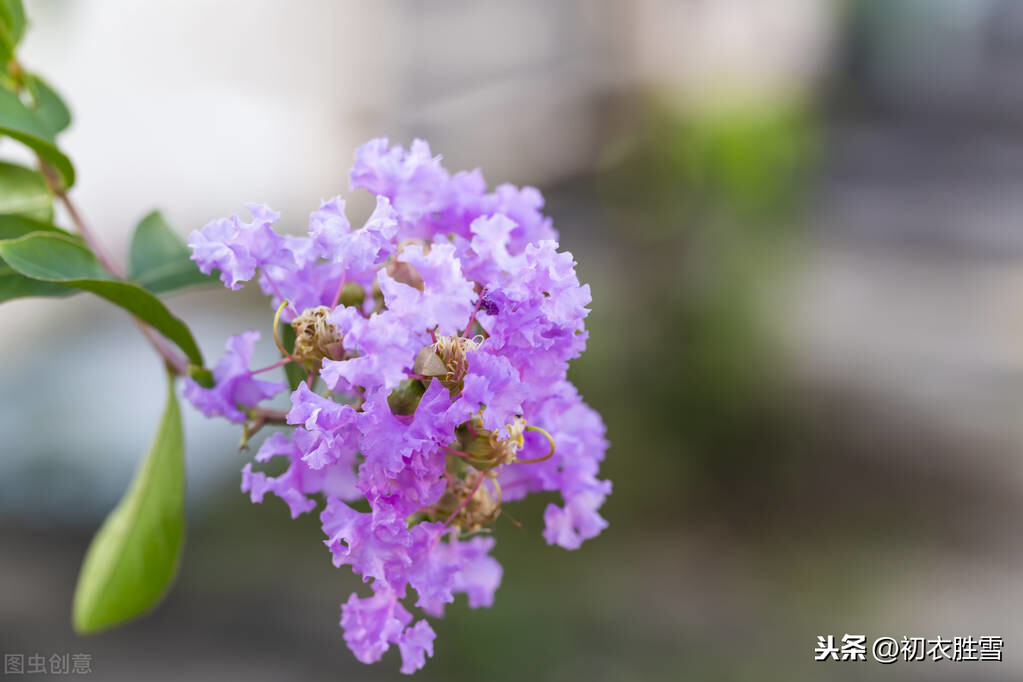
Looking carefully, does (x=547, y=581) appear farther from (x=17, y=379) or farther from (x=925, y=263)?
(x=925, y=263)

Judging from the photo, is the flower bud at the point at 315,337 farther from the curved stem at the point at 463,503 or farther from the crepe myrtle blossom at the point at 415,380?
the curved stem at the point at 463,503

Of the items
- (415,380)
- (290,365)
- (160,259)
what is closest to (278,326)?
(290,365)

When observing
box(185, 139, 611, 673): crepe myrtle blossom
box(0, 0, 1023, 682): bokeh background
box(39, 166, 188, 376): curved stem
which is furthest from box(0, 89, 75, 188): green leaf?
box(0, 0, 1023, 682): bokeh background

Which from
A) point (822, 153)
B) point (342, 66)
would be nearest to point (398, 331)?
point (342, 66)

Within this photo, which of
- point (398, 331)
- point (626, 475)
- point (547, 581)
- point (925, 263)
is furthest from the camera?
point (925, 263)

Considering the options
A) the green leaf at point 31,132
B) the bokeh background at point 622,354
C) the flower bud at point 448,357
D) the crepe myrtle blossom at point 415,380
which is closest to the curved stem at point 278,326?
the crepe myrtle blossom at point 415,380

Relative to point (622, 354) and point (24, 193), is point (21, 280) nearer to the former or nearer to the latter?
point (24, 193)
